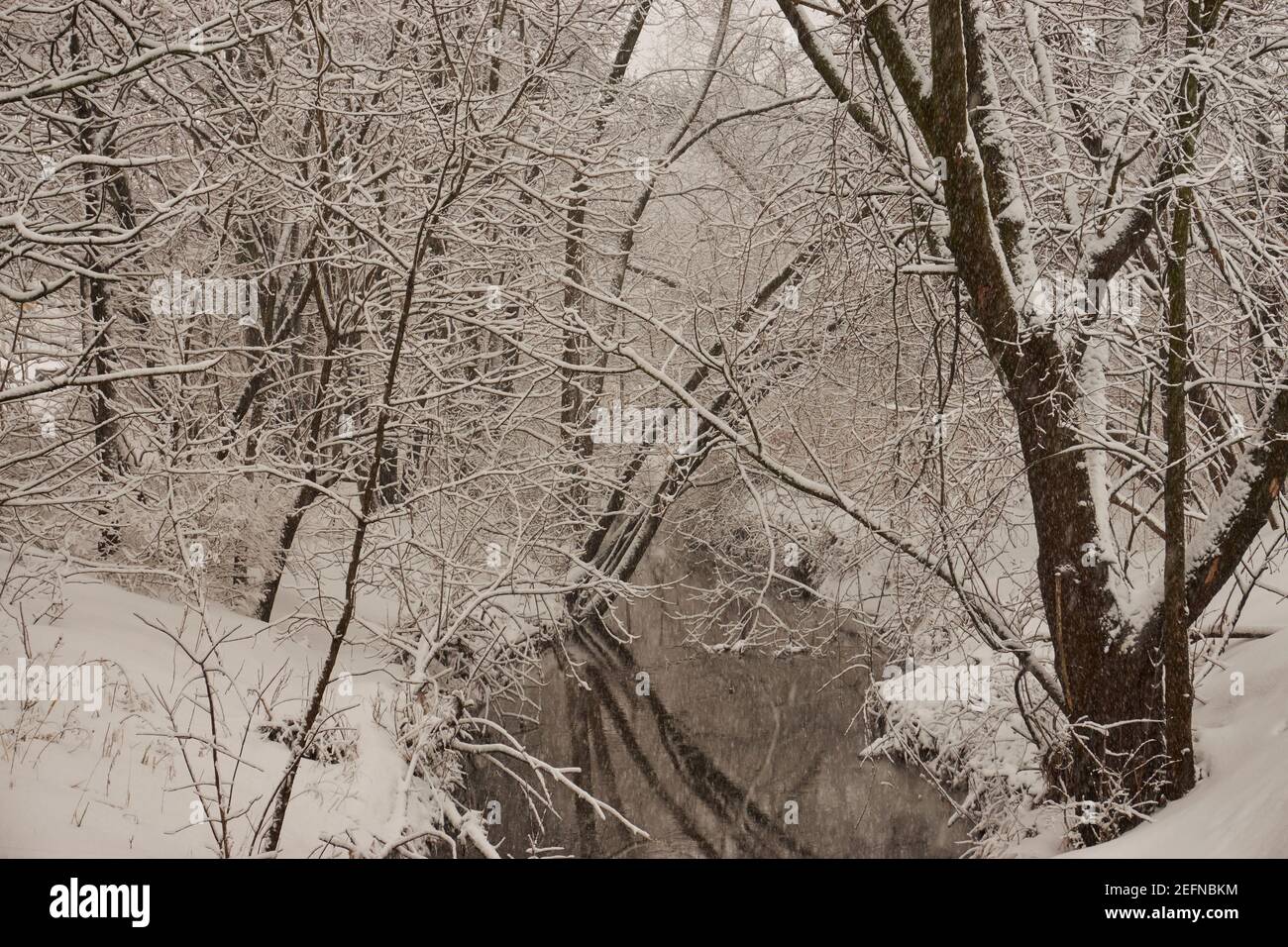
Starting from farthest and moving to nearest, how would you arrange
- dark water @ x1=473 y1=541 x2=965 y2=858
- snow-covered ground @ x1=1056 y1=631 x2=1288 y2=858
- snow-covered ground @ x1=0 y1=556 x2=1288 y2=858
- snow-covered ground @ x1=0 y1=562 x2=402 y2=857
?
dark water @ x1=473 y1=541 x2=965 y2=858
snow-covered ground @ x1=0 y1=562 x2=402 y2=857
snow-covered ground @ x1=0 y1=556 x2=1288 y2=858
snow-covered ground @ x1=1056 y1=631 x2=1288 y2=858

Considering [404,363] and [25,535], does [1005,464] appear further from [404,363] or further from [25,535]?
[25,535]

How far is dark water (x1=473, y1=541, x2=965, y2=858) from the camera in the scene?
805cm

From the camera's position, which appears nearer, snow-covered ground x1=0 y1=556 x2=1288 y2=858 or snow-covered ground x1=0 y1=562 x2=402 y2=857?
snow-covered ground x1=0 y1=556 x2=1288 y2=858

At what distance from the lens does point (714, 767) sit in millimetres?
9633

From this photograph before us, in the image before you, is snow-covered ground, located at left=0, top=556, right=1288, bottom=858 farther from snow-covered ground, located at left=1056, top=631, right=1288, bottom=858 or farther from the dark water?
the dark water

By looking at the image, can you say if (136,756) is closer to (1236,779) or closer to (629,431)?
(1236,779)

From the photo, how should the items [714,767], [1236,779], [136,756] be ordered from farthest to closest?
[714,767] → [136,756] → [1236,779]

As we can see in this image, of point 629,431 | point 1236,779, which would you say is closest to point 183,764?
point 1236,779

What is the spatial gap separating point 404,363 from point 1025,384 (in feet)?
19.4

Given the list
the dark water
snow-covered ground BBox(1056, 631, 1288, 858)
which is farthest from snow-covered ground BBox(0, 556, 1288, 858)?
the dark water

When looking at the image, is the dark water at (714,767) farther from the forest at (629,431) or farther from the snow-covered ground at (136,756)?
the snow-covered ground at (136,756)

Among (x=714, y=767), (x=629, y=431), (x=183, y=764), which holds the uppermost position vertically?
(x=629, y=431)

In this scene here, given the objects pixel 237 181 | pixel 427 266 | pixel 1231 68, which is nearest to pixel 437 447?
pixel 427 266

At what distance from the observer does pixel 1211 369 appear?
18.5ft
